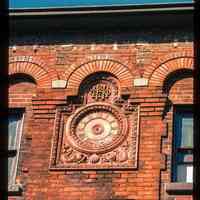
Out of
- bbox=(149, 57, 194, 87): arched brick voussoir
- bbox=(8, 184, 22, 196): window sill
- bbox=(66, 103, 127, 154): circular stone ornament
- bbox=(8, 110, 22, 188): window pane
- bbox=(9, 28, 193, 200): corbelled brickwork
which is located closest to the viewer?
bbox=(9, 28, 193, 200): corbelled brickwork

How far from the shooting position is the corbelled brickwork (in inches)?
568

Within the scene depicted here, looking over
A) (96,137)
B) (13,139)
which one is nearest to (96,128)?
(96,137)

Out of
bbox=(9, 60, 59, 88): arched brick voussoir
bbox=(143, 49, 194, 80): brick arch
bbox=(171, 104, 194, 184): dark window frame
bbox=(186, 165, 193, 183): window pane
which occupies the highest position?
bbox=(143, 49, 194, 80): brick arch

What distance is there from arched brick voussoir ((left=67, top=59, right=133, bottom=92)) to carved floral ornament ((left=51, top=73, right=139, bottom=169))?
13cm

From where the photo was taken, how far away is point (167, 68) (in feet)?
51.6

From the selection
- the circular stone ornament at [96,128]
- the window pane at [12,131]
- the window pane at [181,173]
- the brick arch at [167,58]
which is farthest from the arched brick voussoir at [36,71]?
the window pane at [181,173]

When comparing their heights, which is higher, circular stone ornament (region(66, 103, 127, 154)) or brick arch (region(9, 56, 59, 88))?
brick arch (region(9, 56, 59, 88))

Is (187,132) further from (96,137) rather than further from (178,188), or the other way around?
(96,137)

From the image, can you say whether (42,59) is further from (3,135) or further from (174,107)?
(3,135)

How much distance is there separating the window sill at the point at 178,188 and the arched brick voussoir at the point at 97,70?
8.92 feet

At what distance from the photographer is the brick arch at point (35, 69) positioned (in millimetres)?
16031

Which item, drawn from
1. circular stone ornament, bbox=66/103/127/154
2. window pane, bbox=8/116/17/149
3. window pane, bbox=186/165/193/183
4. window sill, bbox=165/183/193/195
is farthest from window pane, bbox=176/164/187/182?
window pane, bbox=8/116/17/149

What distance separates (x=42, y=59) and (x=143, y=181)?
150 inches

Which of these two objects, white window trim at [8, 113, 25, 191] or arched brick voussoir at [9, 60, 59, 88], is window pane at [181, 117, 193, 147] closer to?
arched brick voussoir at [9, 60, 59, 88]
